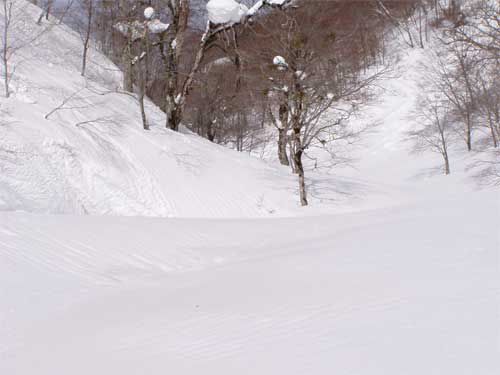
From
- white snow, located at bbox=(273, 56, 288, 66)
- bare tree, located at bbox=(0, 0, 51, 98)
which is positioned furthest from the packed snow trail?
bare tree, located at bbox=(0, 0, 51, 98)

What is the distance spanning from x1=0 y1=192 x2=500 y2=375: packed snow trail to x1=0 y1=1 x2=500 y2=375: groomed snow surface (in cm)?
2

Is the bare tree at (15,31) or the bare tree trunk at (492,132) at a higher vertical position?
the bare tree at (15,31)

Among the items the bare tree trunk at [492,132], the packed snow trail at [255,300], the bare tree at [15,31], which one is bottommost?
the packed snow trail at [255,300]

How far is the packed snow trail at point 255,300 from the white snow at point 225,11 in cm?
1083

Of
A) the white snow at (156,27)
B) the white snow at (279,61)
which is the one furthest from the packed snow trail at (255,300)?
the white snow at (156,27)

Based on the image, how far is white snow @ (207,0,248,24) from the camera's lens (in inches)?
615

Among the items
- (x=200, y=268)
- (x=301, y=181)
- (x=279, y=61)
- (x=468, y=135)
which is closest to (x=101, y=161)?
(x=301, y=181)

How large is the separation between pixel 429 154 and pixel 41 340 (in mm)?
25010

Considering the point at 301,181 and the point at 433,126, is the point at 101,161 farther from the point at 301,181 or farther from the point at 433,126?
the point at 433,126

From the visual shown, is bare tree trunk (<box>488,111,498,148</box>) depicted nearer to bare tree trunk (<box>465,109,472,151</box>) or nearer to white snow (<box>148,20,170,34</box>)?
bare tree trunk (<box>465,109,472,151</box>)

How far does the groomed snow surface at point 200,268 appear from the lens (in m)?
2.72

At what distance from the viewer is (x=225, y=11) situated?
15.6m

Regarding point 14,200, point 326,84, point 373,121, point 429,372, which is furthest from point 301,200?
point 373,121

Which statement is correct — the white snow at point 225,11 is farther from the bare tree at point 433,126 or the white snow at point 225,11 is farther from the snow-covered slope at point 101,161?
the bare tree at point 433,126
